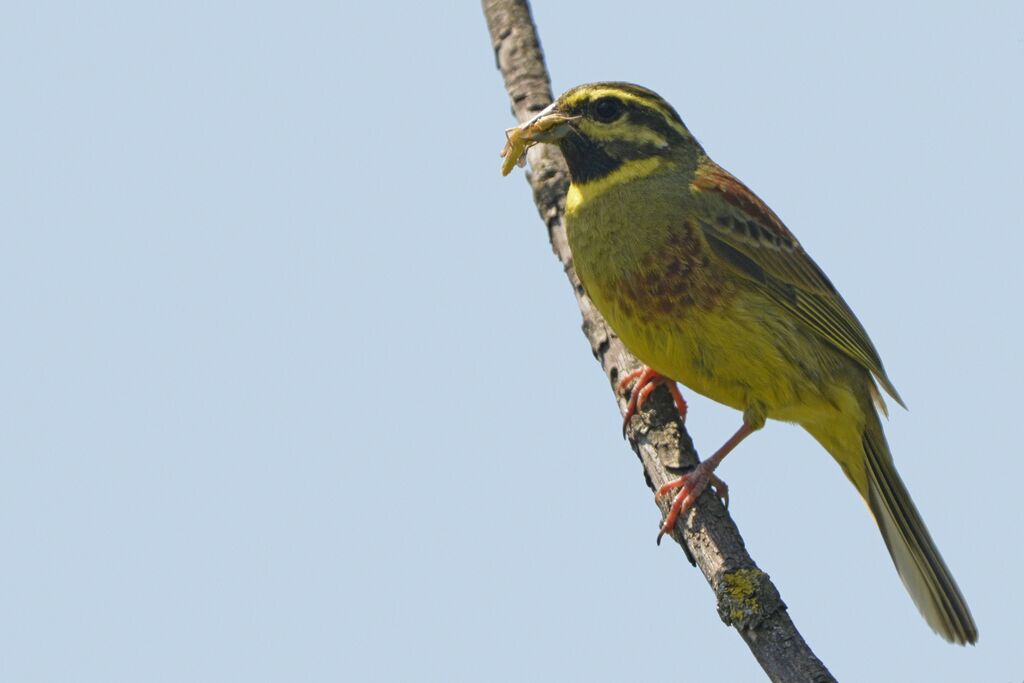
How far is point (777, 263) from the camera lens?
659 cm

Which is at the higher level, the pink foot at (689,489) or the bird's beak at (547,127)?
the bird's beak at (547,127)

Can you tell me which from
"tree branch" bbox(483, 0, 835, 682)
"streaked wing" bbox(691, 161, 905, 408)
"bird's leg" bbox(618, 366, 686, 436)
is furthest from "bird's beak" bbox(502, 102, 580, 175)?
"bird's leg" bbox(618, 366, 686, 436)

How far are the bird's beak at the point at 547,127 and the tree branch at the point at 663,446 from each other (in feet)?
1.87

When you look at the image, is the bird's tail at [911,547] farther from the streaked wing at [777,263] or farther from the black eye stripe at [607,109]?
the black eye stripe at [607,109]

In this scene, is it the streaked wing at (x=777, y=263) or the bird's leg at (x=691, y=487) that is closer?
the bird's leg at (x=691, y=487)

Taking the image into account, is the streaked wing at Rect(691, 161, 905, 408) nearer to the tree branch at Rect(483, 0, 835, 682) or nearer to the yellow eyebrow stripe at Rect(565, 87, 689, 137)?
the yellow eyebrow stripe at Rect(565, 87, 689, 137)

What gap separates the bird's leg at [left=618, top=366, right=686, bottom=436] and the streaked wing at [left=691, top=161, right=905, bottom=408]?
0.69m

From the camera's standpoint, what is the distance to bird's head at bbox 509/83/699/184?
6438 mm

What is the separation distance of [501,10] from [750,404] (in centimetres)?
301

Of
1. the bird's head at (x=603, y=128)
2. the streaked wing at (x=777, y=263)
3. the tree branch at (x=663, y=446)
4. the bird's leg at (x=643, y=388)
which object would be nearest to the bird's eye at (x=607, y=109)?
the bird's head at (x=603, y=128)

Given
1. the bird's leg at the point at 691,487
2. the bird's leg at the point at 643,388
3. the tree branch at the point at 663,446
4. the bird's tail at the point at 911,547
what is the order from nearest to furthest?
1. the tree branch at the point at 663,446
2. the bird's leg at the point at 691,487
3. the bird's leg at the point at 643,388
4. the bird's tail at the point at 911,547

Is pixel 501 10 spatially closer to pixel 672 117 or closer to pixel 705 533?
pixel 672 117

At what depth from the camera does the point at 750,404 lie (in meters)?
6.33

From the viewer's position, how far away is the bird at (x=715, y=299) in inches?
242
